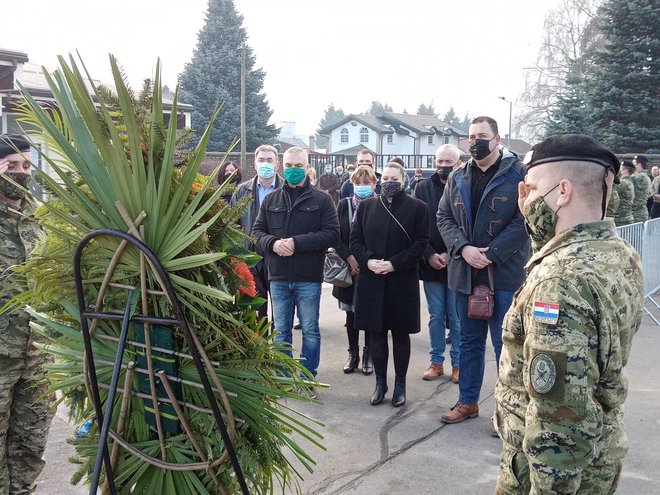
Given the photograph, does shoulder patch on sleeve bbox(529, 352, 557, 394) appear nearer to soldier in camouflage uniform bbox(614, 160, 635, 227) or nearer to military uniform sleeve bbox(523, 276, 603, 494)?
military uniform sleeve bbox(523, 276, 603, 494)

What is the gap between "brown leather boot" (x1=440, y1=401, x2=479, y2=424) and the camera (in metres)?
4.75

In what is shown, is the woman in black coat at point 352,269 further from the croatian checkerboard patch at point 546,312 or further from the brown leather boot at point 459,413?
the croatian checkerboard patch at point 546,312

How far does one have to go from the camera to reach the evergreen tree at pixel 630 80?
912 inches

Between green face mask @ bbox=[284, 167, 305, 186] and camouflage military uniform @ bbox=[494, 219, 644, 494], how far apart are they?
137 inches

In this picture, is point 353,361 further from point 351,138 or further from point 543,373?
point 351,138

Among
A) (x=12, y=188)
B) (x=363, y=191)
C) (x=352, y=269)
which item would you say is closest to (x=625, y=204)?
(x=363, y=191)

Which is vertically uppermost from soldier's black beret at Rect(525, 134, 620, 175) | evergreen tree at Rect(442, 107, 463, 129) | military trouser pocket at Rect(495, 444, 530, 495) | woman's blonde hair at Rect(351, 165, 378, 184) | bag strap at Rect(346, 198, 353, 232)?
evergreen tree at Rect(442, 107, 463, 129)

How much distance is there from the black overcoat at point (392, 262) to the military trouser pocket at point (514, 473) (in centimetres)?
290

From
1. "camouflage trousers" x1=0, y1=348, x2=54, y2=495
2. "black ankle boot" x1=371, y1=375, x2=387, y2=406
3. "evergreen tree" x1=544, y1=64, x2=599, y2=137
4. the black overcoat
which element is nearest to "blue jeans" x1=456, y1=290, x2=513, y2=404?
the black overcoat

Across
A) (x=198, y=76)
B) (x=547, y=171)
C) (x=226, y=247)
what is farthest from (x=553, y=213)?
(x=198, y=76)

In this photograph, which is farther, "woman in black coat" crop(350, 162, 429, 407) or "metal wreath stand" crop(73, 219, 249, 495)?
"woman in black coat" crop(350, 162, 429, 407)

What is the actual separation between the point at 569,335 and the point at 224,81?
4182 centimetres

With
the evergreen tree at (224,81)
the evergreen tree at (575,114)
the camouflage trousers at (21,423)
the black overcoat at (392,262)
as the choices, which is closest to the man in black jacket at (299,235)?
the black overcoat at (392,262)

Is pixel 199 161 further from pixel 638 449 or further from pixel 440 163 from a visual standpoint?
pixel 440 163
